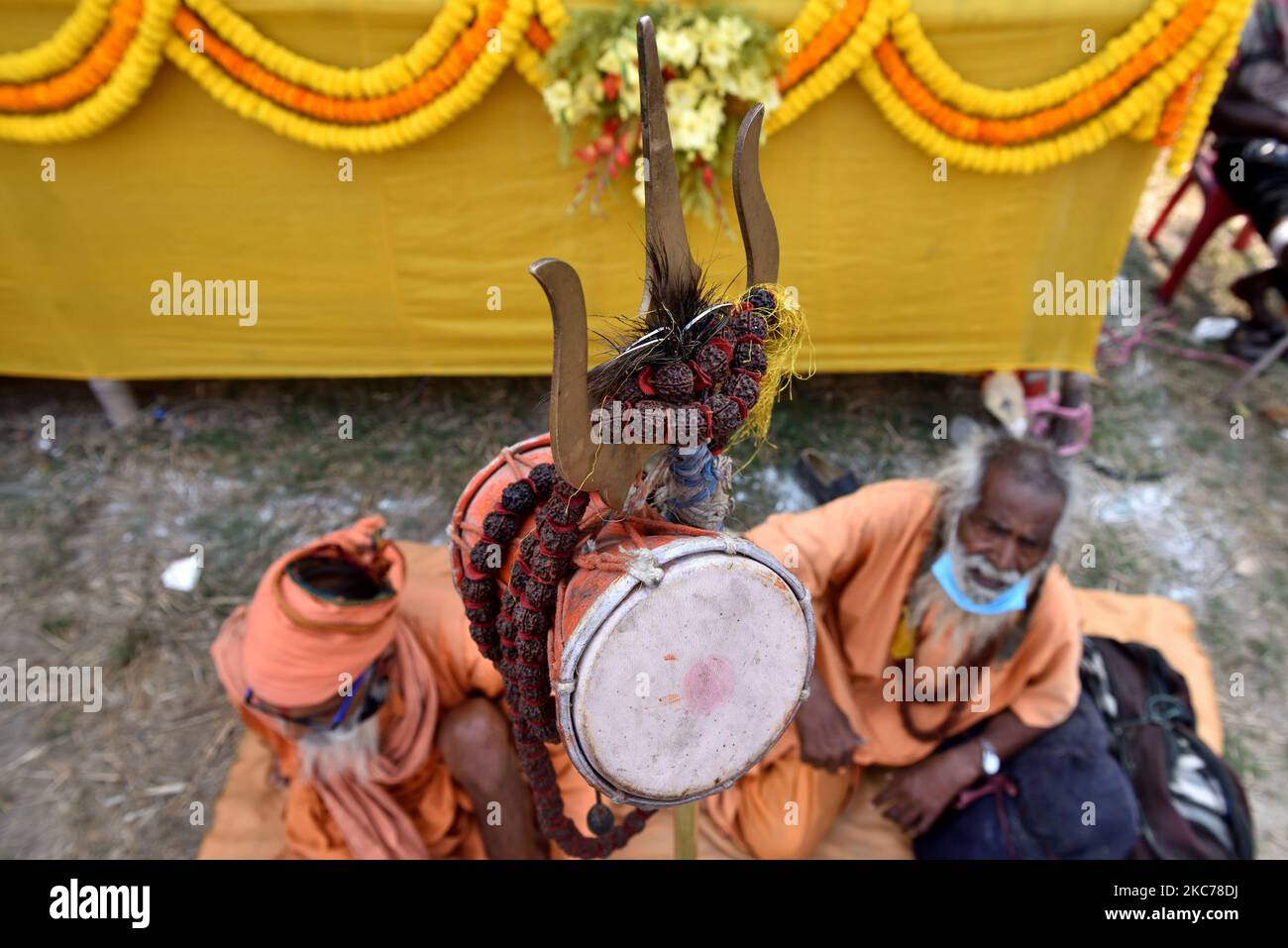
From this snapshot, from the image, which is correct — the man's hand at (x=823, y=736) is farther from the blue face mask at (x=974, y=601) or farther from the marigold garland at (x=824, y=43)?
the marigold garland at (x=824, y=43)

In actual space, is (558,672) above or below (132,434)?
below

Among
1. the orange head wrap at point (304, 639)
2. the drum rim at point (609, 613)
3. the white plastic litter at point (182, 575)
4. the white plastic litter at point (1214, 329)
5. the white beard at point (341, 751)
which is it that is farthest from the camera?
the white plastic litter at point (1214, 329)

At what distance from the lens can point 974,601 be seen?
2.77 metres

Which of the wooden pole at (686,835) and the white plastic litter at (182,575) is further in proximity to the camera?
the white plastic litter at (182,575)

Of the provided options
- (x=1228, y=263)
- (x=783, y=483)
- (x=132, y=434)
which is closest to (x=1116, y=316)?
(x=1228, y=263)

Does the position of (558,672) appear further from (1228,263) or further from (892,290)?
(1228,263)

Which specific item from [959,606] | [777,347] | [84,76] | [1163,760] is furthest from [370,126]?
[1163,760]

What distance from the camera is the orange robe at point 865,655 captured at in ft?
9.60

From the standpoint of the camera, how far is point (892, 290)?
167 inches

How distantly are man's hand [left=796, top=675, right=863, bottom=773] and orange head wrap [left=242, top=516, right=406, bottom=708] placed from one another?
1.37 meters

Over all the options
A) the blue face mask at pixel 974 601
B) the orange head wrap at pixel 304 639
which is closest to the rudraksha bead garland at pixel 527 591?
the orange head wrap at pixel 304 639

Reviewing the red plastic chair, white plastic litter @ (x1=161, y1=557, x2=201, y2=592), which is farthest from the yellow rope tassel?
the red plastic chair
